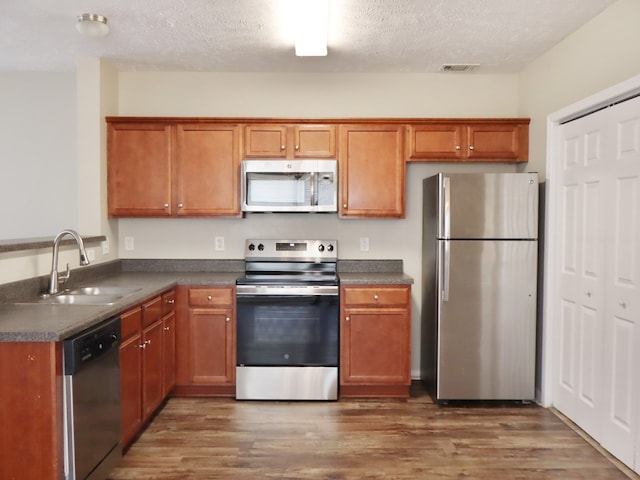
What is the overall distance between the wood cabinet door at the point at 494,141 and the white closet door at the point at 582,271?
47 cm

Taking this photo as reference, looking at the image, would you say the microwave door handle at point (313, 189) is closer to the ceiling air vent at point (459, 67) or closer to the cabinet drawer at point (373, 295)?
the cabinet drawer at point (373, 295)

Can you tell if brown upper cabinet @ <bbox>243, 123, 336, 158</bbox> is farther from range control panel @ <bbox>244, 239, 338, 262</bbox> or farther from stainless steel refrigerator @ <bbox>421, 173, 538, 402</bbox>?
stainless steel refrigerator @ <bbox>421, 173, 538, 402</bbox>

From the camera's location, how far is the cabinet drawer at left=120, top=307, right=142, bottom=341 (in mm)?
2637

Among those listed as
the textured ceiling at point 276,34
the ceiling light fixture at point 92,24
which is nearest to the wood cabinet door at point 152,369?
the ceiling light fixture at point 92,24

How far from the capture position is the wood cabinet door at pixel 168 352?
3396mm

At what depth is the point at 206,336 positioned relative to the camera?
367cm

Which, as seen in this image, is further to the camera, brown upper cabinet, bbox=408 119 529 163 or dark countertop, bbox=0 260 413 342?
brown upper cabinet, bbox=408 119 529 163

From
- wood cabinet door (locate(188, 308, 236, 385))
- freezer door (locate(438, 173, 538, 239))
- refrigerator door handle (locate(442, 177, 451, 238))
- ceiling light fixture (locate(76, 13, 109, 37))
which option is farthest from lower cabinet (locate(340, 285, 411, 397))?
ceiling light fixture (locate(76, 13, 109, 37))

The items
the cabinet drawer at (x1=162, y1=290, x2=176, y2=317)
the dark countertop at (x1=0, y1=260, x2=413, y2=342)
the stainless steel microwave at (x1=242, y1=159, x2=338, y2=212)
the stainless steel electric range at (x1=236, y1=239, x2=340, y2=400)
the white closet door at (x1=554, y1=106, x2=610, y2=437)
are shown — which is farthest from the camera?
the stainless steel microwave at (x1=242, y1=159, x2=338, y2=212)

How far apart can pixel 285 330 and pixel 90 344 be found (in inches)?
64.6

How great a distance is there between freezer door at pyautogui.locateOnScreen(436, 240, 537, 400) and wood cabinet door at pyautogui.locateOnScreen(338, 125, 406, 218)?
61 cm

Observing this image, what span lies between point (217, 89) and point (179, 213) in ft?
3.63

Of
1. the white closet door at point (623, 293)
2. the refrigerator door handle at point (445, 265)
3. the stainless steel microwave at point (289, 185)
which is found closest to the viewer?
the white closet door at point (623, 293)

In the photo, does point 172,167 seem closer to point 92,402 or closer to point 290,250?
point 290,250
